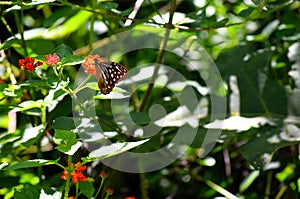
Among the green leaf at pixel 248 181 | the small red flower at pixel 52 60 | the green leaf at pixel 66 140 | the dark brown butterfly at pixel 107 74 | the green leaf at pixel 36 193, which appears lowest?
the green leaf at pixel 248 181

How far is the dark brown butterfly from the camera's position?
0.73 metres

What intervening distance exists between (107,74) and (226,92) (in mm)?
573

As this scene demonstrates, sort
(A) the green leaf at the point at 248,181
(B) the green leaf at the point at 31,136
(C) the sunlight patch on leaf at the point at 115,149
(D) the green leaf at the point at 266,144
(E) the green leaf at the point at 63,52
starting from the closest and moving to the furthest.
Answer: (C) the sunlight patch on leaf at the point at 115,149
(E) the green leaf at the point at 63,52
(B) the green leaf at the point at 31,136
(D) the green leaf at the point at 266,144
(A) the green leaf at the point at 248,181

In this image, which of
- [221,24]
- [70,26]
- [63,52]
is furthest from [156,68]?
[70,26]

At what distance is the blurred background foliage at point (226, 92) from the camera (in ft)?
3.55

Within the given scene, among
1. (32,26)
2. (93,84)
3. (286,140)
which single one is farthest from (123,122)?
(32,26)

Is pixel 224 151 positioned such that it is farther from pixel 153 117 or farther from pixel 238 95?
pixel 153 117

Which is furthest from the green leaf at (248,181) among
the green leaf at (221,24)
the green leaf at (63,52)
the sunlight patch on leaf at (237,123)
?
the green leaf at (63,52)

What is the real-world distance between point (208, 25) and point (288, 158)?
1.49 feet

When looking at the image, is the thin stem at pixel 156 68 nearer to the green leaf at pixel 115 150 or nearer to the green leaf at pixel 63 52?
the green leaf at pixel 63 52

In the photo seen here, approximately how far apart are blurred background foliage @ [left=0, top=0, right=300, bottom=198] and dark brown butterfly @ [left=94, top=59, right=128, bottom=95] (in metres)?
0.26

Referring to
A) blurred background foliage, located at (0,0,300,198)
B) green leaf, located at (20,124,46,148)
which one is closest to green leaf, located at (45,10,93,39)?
blurred background foliage, located at (0,0,300,198)

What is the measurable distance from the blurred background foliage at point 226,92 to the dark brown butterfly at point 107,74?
10.4 inches

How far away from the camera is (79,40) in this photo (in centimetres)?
139
